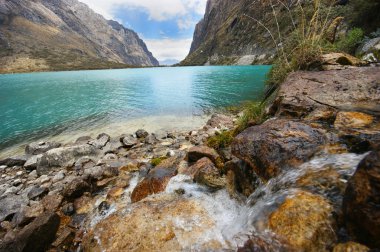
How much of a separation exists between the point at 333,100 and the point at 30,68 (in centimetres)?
21089

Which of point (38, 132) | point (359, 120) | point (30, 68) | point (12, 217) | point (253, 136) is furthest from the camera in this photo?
point (30, 68)

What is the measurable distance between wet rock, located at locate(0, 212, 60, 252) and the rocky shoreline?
0.03 metres

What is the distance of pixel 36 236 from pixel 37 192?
3.69 m

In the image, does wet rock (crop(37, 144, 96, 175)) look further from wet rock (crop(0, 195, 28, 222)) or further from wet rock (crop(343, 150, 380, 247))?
wet rock (crop(343, 150, 380, 247))

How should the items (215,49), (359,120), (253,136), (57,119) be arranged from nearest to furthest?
(359,120) → (253,136) → (57,119) → (215,49)

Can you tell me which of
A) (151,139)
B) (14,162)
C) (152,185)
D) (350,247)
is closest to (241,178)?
(350,247)

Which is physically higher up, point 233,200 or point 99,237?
point 233,200

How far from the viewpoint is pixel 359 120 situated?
14.9ft

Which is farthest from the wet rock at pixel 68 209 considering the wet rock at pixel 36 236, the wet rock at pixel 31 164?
the wet rock at pixel 31 164

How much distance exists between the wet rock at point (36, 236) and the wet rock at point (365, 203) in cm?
713

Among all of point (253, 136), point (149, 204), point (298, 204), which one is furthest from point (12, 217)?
point (298, 204)

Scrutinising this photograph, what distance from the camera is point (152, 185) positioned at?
24.1 feet

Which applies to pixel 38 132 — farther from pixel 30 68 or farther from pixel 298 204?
pixel 30 68

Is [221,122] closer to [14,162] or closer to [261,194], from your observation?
[261,194]
